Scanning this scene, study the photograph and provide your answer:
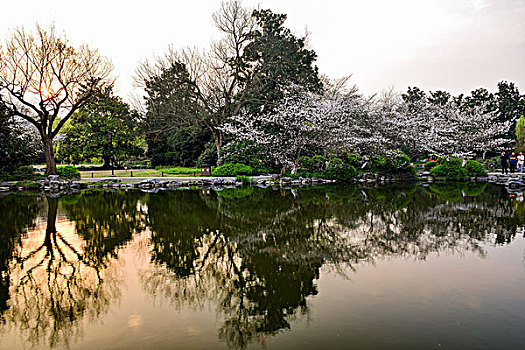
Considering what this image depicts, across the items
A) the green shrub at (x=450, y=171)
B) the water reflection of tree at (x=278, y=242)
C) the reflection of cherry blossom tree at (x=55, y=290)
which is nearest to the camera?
the reflection of cherry blossom tree at (x=55, y=290)

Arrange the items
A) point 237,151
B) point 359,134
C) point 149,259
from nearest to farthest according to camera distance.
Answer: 1. point 149,259
2. point 237,151
3. point 359,134

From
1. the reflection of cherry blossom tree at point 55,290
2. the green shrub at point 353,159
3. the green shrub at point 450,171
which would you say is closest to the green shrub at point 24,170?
the reflection of cherry blossom tree at point 55,290

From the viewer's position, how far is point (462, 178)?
24.0 m

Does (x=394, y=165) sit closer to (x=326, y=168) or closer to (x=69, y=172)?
(x=326, y=168)

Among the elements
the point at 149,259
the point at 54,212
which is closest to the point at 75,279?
the point at 149,259

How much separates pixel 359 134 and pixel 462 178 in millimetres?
7292

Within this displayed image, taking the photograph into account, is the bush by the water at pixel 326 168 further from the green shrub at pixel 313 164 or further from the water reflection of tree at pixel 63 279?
the water reflection of tree at pixel 63 279

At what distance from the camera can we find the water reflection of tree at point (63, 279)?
4.20 metres

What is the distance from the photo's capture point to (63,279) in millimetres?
5652

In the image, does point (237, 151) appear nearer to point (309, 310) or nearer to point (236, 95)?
point (236, 95)

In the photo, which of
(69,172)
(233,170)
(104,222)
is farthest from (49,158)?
(104,222)

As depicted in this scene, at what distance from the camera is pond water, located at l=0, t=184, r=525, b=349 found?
3859mm

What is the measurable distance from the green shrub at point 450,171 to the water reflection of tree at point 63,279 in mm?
20746

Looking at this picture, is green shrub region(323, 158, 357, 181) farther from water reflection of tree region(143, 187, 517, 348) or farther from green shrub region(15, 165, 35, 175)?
green shrub region(15, 165, 35, 175)
